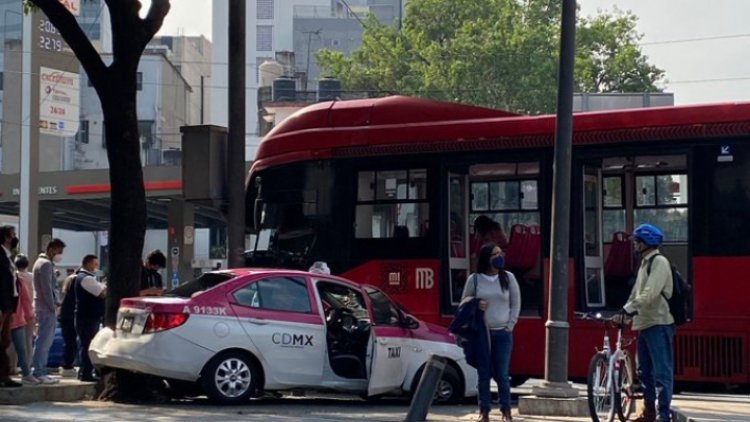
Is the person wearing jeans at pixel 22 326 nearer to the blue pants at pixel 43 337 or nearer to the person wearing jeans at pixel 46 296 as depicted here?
the blue pants at pixel 43 337

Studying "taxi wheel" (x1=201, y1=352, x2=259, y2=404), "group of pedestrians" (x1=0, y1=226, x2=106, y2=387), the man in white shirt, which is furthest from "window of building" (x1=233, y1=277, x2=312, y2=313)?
the man in white shirt

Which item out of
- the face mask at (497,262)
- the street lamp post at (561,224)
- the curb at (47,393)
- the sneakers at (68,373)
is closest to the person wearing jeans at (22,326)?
the curb at (47,393)

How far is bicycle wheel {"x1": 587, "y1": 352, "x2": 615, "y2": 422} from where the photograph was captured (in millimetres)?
12047

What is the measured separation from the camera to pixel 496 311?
40.4 ft

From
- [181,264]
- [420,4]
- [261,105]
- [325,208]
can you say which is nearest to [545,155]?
[325,208]

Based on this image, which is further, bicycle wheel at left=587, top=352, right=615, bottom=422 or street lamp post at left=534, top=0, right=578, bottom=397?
street lamp post at left=534, top=0, right=578, bottom=397

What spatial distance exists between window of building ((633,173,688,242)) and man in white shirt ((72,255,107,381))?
7013 mm

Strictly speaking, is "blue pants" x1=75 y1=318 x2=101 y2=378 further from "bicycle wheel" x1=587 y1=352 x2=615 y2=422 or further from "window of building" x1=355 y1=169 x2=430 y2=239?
"bicycle wheel" x1=587 y1=352 x2=615 y2=422

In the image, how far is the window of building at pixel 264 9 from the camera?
3612 inches

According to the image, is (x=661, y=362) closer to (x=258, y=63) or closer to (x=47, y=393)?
(x=47, y=393)

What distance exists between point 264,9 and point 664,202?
3099 inches

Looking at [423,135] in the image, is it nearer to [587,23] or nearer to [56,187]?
[56,187]

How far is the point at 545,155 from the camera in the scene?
50.9 ft

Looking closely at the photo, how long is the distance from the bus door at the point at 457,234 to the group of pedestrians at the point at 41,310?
188 inches
